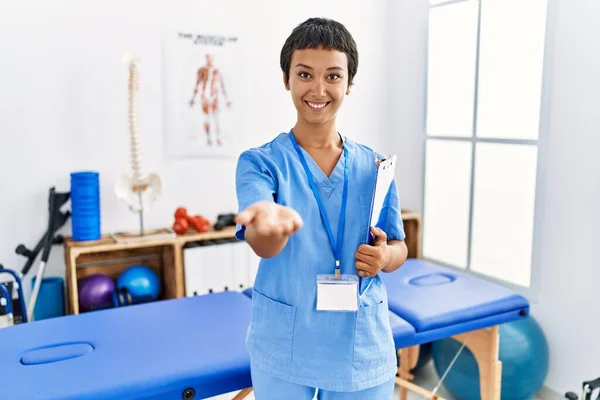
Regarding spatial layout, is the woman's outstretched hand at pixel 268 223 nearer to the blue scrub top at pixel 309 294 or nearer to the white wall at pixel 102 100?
the blue scrub top at pixel 309 294

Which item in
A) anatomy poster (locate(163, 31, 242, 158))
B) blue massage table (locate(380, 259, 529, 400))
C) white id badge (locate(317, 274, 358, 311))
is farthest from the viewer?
anatomy poster (locate(163, 31, 242, 158))

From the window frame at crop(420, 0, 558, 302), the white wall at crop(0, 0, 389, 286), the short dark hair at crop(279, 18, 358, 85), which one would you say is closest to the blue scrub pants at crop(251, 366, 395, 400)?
the short dark hair at crop(279, 18, 358, 85)

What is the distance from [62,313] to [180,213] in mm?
778

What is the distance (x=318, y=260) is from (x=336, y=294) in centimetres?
8

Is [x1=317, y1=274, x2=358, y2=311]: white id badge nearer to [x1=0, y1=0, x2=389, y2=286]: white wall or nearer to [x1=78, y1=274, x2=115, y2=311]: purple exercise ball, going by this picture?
[x1=78, y1=274, x2=115, y2=311]: purple exercise ball

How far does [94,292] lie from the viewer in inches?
106

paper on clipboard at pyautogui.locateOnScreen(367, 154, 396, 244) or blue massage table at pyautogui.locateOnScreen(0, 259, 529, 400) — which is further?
blue massage table at pyautogui.locateOnScreen(0, 259, 529, 400)

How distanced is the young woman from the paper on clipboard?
0.05 feet

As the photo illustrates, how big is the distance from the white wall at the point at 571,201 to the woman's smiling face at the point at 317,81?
178cm

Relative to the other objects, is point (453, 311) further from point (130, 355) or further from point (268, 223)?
point (268, 223)

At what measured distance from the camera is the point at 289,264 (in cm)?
119

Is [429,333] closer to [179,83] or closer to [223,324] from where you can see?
[223,324]

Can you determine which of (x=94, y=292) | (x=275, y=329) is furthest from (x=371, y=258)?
(x=94, y=292)

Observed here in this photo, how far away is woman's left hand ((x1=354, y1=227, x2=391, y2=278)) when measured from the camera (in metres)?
1.20
